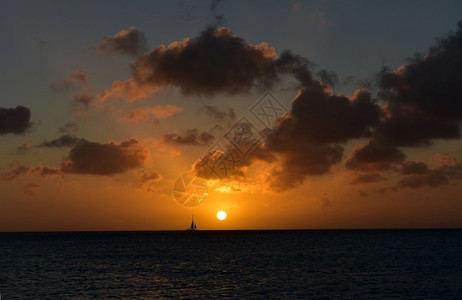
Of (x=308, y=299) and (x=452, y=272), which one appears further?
(x=452, y=272)

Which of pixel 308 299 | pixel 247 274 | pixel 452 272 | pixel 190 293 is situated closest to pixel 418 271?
pixel 452 272

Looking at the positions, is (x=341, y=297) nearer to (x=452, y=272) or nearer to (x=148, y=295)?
(x=148, y=295)

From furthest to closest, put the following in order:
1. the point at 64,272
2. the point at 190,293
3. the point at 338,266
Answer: the point at 338,266
the point at 64,272
the point at 190,293

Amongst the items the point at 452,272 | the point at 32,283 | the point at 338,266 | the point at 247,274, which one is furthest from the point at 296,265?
the point at 32,283

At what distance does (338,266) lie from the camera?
86562 millimetres

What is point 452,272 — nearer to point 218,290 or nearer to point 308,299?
point 308,299

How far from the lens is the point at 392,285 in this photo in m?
61.1

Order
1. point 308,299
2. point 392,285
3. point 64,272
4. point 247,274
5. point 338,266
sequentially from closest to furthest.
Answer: point 308,299, point 392,285, point 247,274, point 64,272, point 338,266

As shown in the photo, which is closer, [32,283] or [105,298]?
[105,298]

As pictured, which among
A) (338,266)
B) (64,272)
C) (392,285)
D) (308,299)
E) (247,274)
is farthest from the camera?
(338,266)

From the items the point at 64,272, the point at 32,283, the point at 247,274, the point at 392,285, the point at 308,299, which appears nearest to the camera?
the point at 308,299

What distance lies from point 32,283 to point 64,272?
47.2ft

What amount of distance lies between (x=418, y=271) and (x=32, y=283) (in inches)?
2511

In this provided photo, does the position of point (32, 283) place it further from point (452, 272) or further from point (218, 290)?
point (452, 272)
